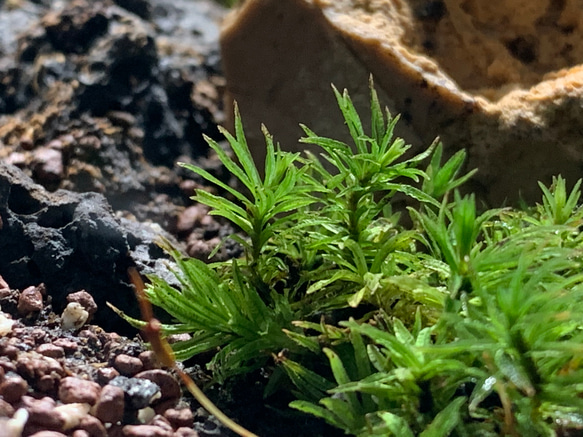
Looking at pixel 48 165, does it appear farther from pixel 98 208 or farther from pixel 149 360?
pixel 149 360

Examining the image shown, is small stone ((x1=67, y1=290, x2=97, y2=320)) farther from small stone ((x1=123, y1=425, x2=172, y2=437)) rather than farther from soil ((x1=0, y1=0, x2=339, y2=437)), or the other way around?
small stone ((x1=123, y1=425, x2=172, y2=437))

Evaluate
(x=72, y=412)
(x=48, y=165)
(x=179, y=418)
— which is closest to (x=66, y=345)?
(x=72, y=412)

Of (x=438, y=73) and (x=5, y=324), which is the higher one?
(x=438, y=73)

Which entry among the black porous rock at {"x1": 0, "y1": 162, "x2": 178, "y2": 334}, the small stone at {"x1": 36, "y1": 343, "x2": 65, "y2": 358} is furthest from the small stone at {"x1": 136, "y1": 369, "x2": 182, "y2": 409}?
the black porous rock at {"x1": 0, "y1": 162, "x2": 178, "y2": 334}

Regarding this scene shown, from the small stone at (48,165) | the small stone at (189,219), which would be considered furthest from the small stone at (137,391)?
the small stone at (48,165)

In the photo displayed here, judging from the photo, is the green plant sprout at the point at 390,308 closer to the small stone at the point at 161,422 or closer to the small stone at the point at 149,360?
the small stone at the point at 149,360

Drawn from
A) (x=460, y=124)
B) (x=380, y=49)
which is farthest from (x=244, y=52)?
(x=460, y=124)

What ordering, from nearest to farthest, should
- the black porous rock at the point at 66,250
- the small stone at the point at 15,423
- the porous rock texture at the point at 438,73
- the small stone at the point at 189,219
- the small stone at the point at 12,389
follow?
the small stone at the point at 15,423 < the small stone at the point at 12,389 < the black porous rock at the point at 66,250 < the porous rock texture at the point at 438,73 < the small stone at the point at 189,219
